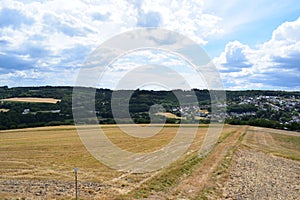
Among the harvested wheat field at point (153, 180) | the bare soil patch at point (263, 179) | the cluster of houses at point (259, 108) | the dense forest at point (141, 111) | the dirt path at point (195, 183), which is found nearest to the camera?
the dirt path at point (195, 183)

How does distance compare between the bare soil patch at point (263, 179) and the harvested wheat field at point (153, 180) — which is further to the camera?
the bare soil patch at point (263, 179)

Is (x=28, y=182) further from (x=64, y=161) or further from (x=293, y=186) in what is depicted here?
(x=293, y=186)

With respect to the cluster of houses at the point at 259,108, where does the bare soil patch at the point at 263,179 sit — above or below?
below

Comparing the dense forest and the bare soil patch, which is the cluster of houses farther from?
the bare soil patch

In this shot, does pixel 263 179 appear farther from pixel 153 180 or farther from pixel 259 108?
pixel 259 108

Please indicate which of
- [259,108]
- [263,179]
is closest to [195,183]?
[263,179]

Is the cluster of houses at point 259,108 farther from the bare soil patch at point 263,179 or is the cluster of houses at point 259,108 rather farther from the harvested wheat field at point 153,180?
the harvested wheat field at point 153,180

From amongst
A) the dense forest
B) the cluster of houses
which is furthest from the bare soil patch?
the cluster of houses

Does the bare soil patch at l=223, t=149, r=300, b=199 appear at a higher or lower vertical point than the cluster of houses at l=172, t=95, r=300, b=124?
lower

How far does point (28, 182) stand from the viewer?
65.9 feet

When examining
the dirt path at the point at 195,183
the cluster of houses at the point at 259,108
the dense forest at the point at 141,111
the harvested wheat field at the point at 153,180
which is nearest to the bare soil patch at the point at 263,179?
the harvested wheat field at the point at 153,180

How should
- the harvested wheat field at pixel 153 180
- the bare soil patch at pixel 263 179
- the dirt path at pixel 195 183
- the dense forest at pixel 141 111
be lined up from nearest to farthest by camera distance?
the dirt path at pixel 195 183 < the harvested wheat field at pixel 153 180 < the bare soil patch at pixel 263 179 < the dense forest at pixel 141 111

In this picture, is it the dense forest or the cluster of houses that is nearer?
the dense forest

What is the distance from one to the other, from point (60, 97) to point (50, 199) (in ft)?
384
